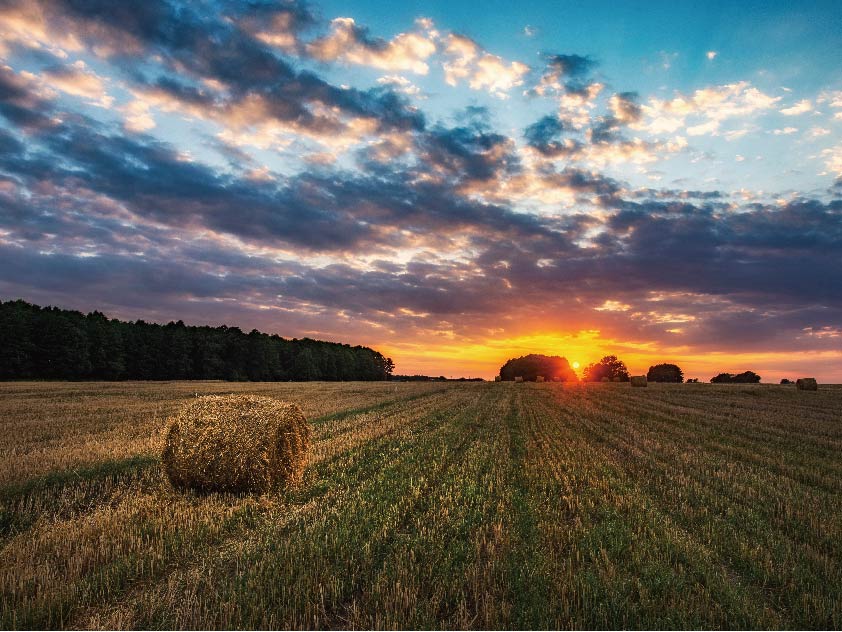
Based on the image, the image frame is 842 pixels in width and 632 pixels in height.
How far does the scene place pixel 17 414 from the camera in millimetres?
19938

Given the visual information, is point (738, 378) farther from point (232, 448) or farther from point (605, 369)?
point (232, 448)

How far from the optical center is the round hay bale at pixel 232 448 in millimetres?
9414

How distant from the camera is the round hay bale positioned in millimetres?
9414

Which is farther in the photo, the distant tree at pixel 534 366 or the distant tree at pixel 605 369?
the distant tree at pixel 534 366

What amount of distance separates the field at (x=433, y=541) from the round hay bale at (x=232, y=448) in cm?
46

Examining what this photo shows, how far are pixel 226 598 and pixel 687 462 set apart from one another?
36.6 feet

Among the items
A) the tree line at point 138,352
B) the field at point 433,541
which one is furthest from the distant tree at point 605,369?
the field at point 433,541

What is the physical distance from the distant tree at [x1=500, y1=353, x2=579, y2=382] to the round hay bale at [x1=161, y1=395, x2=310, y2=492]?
126 metres

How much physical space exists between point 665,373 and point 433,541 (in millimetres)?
83456

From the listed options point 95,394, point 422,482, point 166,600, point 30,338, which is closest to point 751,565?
point 422,482

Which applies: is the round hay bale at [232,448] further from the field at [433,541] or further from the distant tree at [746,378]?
the distant tree at [746,378]

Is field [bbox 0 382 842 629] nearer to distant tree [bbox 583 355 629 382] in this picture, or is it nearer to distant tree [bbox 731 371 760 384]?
distant tree [bbox 731 371 760 384]

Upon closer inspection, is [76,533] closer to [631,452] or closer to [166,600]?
[166,600]

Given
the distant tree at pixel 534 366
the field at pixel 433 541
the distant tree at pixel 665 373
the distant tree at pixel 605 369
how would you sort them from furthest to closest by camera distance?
1. the distant tree at pixel 534 366
2. the distant tree at pixel 605 369
3. the distant tree at pixel 665 373
4. the field at pixel 433 541
